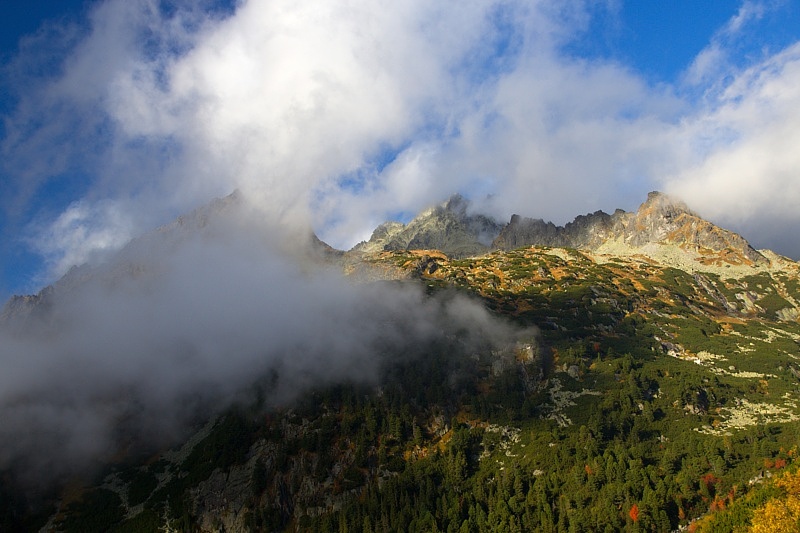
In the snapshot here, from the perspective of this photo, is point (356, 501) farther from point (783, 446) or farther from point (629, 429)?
point (783, 446)

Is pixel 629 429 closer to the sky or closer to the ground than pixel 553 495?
closer to the sky

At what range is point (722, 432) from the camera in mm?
177000

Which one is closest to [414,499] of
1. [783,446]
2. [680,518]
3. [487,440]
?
[487,440]

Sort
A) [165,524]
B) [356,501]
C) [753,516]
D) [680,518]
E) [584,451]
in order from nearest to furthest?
[753,516] → [680,518] → [584,451] → [356,501] → [165,524]

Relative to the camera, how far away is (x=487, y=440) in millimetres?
194125

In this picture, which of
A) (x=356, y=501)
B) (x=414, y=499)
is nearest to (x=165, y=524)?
(x=356, y=501)

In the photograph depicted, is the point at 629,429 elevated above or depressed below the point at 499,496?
above

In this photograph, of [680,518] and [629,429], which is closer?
[680,518]

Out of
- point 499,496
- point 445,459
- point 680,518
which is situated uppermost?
point 445,459

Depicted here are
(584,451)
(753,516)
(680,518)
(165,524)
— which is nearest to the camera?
(753,516)

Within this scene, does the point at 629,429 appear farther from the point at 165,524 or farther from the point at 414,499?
the point at 165,524

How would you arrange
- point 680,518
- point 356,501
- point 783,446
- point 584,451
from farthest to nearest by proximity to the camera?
1. point 356,501
2. point 584,451
3. point 783,446
4. point 680,518

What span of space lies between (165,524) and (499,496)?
123 m

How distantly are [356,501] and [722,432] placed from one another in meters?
123
